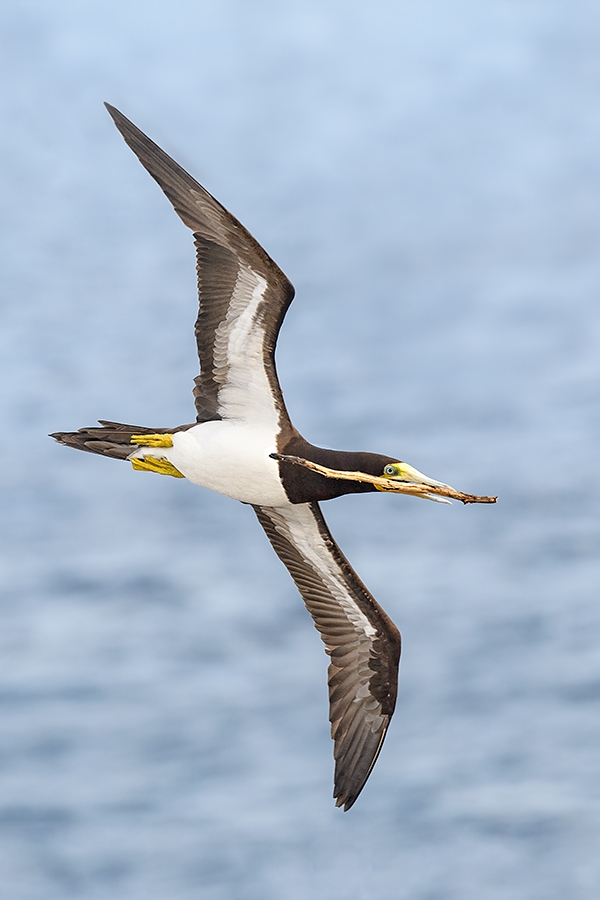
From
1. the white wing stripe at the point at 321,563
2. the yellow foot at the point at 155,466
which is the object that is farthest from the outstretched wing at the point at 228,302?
the white wing stripe at the point at 321,563

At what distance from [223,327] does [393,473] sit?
8.86 feet

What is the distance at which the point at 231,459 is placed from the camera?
15578 mm

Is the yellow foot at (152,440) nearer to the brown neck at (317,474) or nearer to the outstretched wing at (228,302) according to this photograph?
the outstretched wing at (228,302)

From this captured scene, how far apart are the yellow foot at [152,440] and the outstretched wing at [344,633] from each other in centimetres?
194

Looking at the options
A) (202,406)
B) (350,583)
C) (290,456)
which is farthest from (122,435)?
(350,583)

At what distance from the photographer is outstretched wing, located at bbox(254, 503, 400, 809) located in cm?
1684

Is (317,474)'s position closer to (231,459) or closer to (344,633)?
(231,459)

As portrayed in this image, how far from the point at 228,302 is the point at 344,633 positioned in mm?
4855

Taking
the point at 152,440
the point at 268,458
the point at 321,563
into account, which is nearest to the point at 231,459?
the point at 268,458

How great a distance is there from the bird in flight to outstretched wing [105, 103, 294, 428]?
1 cm

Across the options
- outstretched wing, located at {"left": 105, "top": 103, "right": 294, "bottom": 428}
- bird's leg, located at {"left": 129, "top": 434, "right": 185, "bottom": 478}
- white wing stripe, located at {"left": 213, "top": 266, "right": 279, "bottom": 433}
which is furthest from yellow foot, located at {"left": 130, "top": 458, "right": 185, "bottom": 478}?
white wing stripe, located at {"left": 213, "top": 266, "right": 279, "bottom": 433}

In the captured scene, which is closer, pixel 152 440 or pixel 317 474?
pixel 317 474

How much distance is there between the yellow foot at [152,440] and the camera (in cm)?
1608

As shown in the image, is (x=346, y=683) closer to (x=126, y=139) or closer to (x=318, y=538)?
(x=318, y=538)
